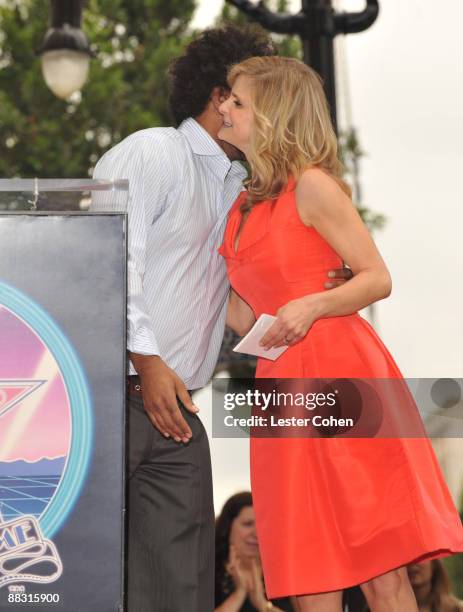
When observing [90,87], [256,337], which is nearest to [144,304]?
[256,337]

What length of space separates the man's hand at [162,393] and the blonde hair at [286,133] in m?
0.52

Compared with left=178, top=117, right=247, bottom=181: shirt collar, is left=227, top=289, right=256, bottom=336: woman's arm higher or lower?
lower

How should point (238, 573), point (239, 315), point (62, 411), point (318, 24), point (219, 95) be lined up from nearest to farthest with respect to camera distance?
point (62, 411) < point (239, 315) < point (219, 95) < point (318, 24) < point (238, 573)

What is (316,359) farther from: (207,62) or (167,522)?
(207,62)

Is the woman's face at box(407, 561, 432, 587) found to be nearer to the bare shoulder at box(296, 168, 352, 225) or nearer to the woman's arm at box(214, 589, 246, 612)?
the woman's arm at box(214, 589, 246, 612)

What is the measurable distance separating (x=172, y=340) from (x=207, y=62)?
0.93m

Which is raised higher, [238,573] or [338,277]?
[338,277]

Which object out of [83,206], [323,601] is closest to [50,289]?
[83,206]

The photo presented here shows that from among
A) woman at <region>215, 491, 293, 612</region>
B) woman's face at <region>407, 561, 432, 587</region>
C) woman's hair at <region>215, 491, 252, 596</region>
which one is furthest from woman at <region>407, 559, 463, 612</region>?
woman's hair at <region>215, 491, 252, 596</region>

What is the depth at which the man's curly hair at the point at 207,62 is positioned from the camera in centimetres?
319

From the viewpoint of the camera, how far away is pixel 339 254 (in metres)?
2.66

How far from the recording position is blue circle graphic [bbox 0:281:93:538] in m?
1.93

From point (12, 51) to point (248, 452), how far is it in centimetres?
1140

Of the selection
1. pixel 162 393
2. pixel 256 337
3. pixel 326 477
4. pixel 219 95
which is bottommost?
pixel 326 477
